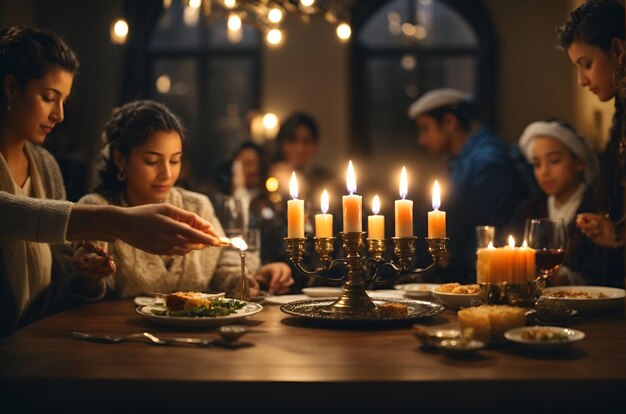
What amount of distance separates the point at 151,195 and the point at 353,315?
1100mm

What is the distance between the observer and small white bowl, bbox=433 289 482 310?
1.98 m

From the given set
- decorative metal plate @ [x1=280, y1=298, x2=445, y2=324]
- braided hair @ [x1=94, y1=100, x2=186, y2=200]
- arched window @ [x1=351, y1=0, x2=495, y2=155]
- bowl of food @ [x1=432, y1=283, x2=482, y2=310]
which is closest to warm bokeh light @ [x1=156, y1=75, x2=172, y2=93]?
arched window @ [x1=351, y1=0, x2=495, y2=155]

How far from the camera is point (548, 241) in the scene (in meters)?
2.09

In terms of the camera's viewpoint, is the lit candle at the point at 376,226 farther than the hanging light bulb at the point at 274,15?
No

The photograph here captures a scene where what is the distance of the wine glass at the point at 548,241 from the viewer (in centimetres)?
208

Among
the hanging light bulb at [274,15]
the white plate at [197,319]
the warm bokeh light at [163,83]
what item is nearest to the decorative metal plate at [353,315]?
the white plate at [197,319]

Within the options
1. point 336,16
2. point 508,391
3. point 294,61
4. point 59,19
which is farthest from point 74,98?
point 508,391

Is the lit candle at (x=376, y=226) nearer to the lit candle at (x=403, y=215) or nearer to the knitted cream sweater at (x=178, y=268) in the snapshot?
the lit candle at (x=403, y=215)

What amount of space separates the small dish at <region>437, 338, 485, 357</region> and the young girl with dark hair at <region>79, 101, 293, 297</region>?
3.69 ft

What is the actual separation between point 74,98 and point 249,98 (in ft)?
6.07

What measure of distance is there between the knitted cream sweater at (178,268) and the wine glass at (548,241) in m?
1.04

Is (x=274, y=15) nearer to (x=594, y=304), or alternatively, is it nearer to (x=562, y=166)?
(x=562, y=166)

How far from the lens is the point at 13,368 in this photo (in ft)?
4.47

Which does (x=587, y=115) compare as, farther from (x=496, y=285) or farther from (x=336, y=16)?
(x=496, y=285)
